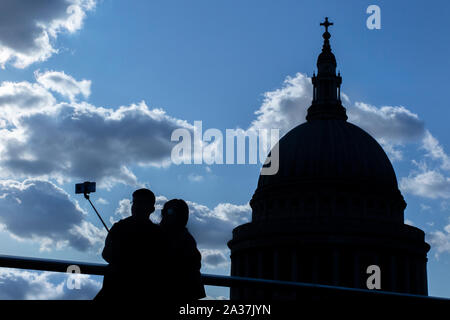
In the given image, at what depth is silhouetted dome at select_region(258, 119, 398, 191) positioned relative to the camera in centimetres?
8306

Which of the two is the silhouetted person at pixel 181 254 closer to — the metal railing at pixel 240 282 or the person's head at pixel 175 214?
the person's head at pixel 175 214

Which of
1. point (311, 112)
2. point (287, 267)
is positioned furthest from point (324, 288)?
point (311, 112)

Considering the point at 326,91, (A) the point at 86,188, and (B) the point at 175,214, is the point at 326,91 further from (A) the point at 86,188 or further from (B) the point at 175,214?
(B) the point at 175,214

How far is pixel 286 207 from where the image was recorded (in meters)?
82.5

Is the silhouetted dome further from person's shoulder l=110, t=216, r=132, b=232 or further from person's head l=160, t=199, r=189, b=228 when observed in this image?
person's shoulder l=110, t=216, r=132, b=232

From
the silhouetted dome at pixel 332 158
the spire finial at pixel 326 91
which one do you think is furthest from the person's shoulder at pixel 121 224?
the spire finial at pixel 326 91

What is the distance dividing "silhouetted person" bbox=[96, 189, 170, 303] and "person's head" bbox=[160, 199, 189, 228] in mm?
373

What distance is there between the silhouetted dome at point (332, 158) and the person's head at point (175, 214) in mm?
74512

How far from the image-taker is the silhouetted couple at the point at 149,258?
7332mm

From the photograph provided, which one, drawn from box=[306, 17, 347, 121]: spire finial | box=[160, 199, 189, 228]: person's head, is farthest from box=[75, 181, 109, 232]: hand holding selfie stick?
box=[306, 17, 347, 121]: spire finial

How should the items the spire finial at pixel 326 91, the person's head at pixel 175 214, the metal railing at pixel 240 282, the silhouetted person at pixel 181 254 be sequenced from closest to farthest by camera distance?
1. the metal railing at pixel 240 282
2. the silhouetted person at pixel 181 254
3. the person's head at pixel 175 214
4. the spire finial at pixel 326 91

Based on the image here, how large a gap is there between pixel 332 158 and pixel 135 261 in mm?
78017
